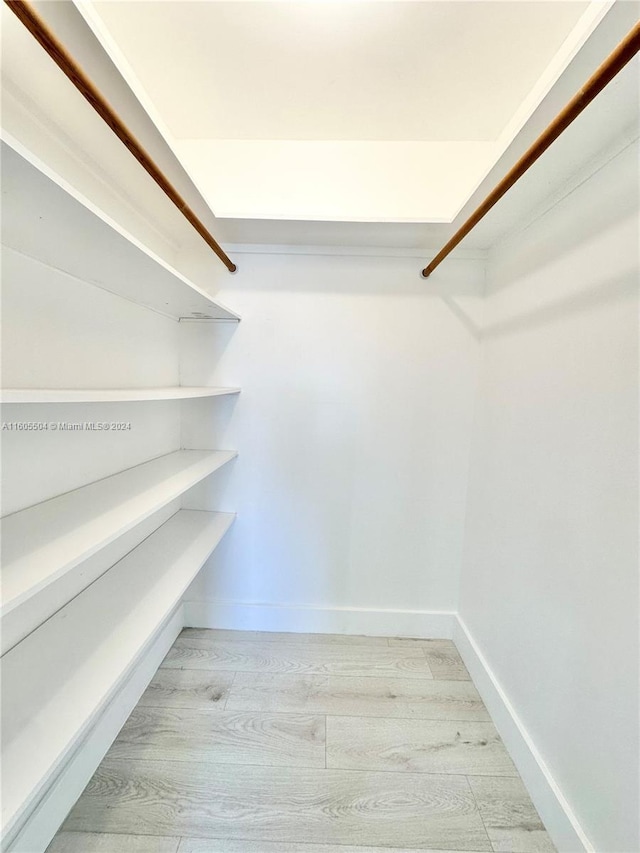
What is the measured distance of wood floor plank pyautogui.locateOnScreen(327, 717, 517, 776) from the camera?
114 cm

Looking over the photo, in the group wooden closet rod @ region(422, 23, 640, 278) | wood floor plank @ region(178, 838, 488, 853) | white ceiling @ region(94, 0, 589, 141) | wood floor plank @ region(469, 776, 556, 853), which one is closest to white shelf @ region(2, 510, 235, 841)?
wood floor plank @ region(178, 838, 488, 853)

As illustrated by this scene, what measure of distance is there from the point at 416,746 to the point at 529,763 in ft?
1.22

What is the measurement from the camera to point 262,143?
5.05 ft

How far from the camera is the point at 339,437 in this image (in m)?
1.68

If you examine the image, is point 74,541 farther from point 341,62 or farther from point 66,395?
point 341,62

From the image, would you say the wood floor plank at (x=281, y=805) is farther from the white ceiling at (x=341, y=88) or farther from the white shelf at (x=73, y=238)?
the white ceiling at (x=341, y=88)

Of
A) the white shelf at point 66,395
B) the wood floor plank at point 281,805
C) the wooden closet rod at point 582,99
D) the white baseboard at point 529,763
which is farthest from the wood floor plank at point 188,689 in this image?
the wooden closet rod at point 582,99

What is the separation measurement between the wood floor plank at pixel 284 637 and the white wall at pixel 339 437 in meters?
0.06

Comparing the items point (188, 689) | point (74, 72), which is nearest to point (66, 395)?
point (74, 72)

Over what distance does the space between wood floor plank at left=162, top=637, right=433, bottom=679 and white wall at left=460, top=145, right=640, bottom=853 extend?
17.0 inches

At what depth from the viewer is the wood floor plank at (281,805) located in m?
0.97

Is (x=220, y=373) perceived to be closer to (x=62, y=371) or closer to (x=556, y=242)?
(x=62, y=371)

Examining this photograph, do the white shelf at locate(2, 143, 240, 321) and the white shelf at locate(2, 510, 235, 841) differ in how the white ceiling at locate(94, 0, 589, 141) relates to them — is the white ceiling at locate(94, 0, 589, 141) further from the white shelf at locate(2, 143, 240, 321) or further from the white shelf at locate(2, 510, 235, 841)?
the white shelf at locate(2, 510, 235, 841)

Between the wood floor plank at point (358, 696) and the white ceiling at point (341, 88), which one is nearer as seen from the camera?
the white ceiling at point (341, 88)
